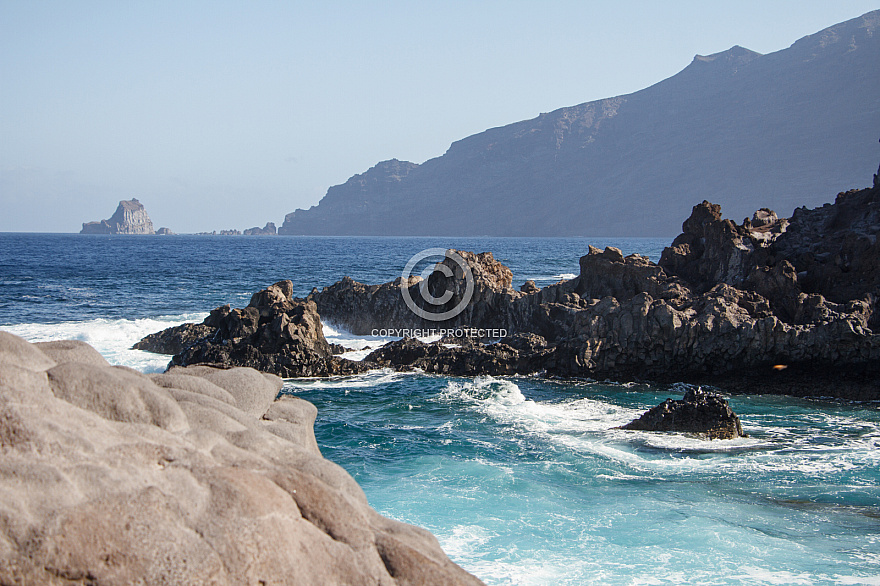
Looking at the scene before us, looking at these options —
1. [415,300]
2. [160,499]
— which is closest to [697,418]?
[160,499]

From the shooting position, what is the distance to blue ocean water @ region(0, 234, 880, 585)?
10.2m

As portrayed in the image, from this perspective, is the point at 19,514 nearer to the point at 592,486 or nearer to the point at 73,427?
the point at 73,427

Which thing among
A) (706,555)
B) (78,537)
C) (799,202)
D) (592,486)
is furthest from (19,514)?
(799,202)

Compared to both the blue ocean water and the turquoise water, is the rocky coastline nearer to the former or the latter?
the blue ocean water

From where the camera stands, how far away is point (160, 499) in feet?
15.0

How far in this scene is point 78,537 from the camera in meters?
4.24

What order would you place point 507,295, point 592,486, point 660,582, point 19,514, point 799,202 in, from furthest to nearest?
point 799,202, point 507,295, point 592,486, point 660,582, point 19,514

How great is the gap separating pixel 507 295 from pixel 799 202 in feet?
541

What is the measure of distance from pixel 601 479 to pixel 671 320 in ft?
30.1

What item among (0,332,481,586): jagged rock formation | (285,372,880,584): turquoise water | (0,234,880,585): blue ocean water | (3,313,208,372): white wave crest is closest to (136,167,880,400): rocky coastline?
(0,234,880,585): blue ocean water

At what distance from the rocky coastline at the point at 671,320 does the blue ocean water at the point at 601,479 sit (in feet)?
3.57

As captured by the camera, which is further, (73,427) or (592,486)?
(592,486)

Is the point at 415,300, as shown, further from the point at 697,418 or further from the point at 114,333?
the point at 697,418

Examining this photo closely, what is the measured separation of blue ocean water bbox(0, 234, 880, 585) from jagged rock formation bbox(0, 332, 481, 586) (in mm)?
5145
